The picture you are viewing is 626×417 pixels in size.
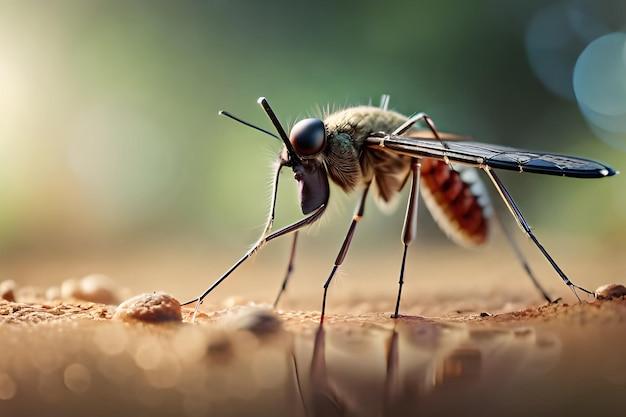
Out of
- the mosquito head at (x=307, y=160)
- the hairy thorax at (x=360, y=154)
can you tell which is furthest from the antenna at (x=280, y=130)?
the hairy thorax at (x=360, y=154)

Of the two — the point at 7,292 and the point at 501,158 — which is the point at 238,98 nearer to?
the point at 7,292

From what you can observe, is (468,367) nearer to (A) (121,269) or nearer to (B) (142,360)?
(B) (142,360)

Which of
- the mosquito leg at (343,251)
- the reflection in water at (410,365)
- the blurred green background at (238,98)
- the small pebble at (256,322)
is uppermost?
the blurred green background at (238,98)

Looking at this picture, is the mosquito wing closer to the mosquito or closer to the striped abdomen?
the mosquito

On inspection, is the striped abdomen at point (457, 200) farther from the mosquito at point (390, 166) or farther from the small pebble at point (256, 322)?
the small pebble at point (256, 322)

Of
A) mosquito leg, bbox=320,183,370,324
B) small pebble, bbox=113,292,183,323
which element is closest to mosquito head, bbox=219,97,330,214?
mosquito leg, bbox=320,183,370,324

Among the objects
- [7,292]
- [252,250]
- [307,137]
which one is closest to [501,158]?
[307,137]
